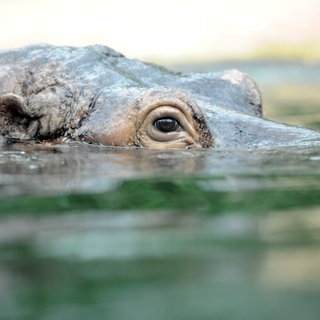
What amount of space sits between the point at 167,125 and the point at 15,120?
0.99 meters

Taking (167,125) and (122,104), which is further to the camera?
(167,125)

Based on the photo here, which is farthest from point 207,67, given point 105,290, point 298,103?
point 105,290

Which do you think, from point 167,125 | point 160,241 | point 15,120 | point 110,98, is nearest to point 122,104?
point 110,98

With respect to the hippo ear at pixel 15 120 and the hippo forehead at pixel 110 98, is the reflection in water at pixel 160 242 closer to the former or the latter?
the hippo forehead at pixel 110 98

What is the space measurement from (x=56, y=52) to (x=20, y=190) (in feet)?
8.48

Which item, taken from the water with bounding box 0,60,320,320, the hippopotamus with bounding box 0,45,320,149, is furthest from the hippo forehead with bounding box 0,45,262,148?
the water with bounding box 0,60,320,320

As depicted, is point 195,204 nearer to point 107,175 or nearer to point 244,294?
point 107,175

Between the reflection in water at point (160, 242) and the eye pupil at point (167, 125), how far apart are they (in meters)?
1.17

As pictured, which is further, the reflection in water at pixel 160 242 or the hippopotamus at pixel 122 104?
the hippopotamus at pixel 122 104

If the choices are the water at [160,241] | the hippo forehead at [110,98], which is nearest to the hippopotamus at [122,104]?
the hippo forehead at [110,98]

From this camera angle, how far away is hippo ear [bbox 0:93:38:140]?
541 cm

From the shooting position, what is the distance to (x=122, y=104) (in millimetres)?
5012

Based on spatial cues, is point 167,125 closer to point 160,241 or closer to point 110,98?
point 110,98

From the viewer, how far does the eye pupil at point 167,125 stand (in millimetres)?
5094
